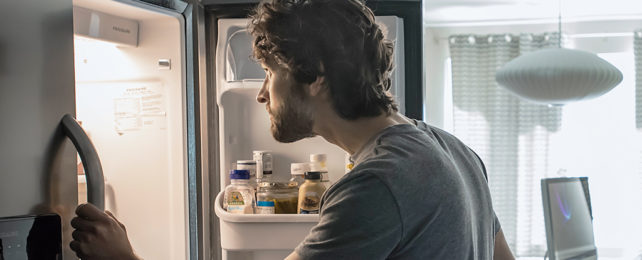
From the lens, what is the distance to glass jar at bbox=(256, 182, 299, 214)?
1.37 metres

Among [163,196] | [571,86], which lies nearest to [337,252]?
[163,196]

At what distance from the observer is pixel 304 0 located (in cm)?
93

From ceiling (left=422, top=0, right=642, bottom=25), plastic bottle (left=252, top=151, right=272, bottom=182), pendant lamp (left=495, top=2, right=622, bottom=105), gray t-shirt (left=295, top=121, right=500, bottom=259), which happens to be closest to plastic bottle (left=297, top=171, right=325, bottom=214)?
plastic bottle (left=252, top=151, right=272, bottom=182)

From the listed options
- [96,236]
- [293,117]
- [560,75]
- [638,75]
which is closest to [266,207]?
[293,117]

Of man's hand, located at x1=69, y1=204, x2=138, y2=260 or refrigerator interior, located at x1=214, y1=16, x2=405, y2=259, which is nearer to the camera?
man's hand, located at x1=69, y1=204, x2=138, y2=260

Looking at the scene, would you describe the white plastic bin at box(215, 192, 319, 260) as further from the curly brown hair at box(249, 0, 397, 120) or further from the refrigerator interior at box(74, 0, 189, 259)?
the curly brown hair at box(249, 0, 397, 120)

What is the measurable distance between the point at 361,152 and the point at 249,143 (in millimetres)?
643

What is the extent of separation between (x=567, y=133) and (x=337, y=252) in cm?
453

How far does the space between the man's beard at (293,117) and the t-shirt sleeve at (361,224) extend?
→ 19 cm

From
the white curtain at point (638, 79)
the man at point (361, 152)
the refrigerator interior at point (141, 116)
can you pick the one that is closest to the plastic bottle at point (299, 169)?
the refrigerator interior at point (141, 116)

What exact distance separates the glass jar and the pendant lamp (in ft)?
5.14

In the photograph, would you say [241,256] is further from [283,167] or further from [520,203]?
[520,203]

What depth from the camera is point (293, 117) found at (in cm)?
92

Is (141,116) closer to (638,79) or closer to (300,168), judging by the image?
(300,168)
